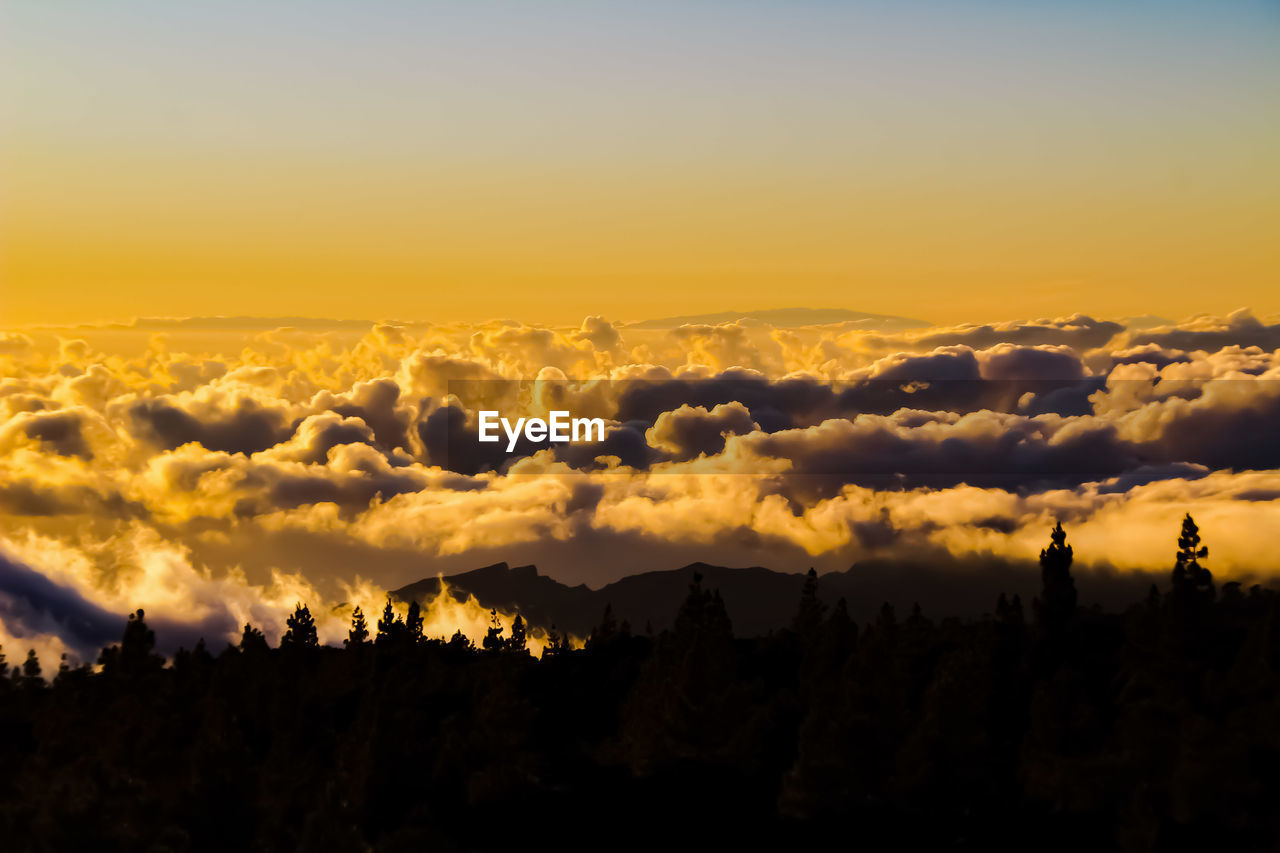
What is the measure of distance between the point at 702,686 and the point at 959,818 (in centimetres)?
3709

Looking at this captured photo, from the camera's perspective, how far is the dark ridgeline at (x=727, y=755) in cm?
12938

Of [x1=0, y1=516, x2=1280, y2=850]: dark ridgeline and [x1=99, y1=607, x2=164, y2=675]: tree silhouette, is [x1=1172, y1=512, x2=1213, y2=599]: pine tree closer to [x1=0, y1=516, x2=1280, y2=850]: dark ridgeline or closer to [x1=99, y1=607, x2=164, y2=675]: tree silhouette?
[x1=0, y1=516, x2=1280, y2=850]: dark ridgeline

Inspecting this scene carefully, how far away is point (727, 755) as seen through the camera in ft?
529

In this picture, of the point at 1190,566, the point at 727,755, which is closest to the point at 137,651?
the point at 727,755

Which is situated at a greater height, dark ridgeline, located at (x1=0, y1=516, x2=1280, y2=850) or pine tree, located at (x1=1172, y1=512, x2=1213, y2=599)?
pine tree, located at (x1=1172, y1=512, x2=1213, y2=599)

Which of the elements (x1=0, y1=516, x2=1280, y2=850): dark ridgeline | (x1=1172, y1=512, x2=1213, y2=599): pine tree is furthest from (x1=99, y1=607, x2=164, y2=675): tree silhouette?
(x1=1172, y1=512, x2=1213, y2=599): pine tree

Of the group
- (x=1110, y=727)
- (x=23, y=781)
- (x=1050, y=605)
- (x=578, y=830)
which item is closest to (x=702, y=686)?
(x=578, y=830)

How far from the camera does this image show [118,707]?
16600cm

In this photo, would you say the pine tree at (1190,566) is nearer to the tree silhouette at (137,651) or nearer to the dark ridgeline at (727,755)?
the dark ridgeline at (727,755)

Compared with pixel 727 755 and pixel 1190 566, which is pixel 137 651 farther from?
pixel 1190 566

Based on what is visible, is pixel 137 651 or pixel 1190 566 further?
pixel 137 651

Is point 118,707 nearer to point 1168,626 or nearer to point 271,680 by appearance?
point 271,680

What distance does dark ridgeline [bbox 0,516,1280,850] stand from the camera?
12938cm

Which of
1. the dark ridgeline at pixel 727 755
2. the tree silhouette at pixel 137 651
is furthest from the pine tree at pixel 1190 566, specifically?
the tree silhouette at pixel 137 651
